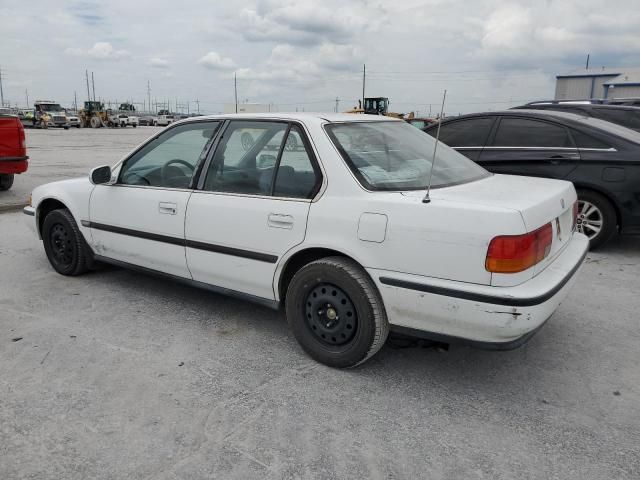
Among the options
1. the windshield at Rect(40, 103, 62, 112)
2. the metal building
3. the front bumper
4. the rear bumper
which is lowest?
the front bumper

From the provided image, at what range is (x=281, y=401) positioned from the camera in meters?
2.84

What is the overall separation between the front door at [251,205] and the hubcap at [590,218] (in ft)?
12.2

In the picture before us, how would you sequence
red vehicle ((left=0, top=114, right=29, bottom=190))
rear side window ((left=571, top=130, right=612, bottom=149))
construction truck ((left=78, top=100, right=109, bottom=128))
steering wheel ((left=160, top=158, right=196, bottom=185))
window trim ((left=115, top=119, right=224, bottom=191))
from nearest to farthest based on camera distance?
window trim ((left=115, top=119, right=224, bottom=191)) < steering wheel ((left=160, top=158, right=196, bottom=185)) < rear side window ((left=571, top=130, right=612, bottom=149)) < red vehicle ((left=0, top=114, right=29, bottom=190)) < construction truck ((left=78, top=100, right=109, bottom=128))

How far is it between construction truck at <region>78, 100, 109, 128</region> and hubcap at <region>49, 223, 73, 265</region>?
46.7 metres

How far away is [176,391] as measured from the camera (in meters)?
2.93

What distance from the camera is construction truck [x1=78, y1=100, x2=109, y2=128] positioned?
1854 inches

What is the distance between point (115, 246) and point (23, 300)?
0.85 metres

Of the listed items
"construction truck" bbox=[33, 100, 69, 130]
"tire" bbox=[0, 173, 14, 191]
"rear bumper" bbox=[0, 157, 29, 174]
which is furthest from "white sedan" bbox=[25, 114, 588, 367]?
"construction truck" bbox=[33, 100, 69, 130]

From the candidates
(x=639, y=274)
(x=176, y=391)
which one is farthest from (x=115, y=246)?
(x=639, y=274)

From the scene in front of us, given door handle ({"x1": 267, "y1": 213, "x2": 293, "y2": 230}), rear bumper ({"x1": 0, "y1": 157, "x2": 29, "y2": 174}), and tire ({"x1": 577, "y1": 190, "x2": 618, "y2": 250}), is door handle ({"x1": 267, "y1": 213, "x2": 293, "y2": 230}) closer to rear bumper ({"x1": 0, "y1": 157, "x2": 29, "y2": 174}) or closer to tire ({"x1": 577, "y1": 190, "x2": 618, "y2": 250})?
tire ({"x1": 577, "y1": 190, "x2": 618, "y2": 250})

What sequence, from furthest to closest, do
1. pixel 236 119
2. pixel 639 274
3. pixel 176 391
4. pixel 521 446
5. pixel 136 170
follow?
pixel 639 274
pixel 136 170
pixel 236 119
pixel 176 391
pixel 521 446

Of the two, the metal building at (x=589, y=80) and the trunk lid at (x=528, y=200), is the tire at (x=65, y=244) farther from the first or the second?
the metal building at (x=589, y=80)

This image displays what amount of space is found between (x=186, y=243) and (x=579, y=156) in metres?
4.19

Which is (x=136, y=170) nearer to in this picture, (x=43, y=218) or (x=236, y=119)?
(x=236, y=119)
